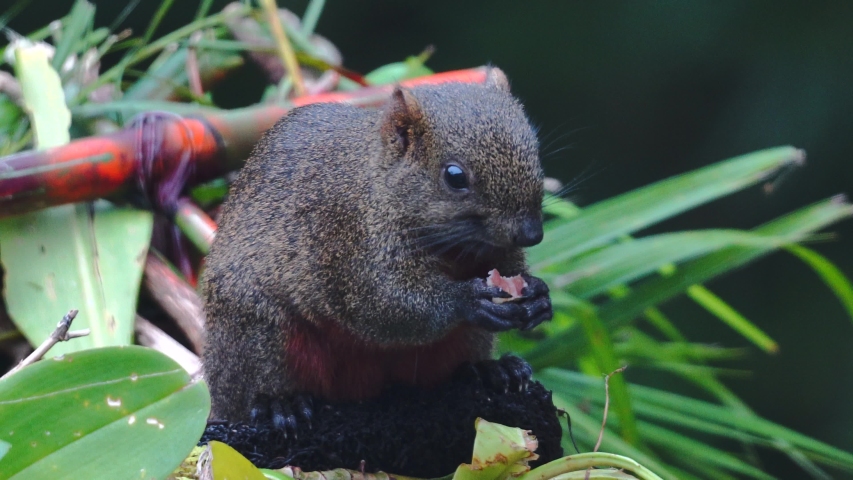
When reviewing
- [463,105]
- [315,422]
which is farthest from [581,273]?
[315,422]

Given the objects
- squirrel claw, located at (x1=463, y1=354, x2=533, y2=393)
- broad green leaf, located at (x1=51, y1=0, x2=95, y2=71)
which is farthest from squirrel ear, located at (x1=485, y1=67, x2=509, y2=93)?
broad green leaf, located at (x1=51, y1=0, x2=95, y2=71)

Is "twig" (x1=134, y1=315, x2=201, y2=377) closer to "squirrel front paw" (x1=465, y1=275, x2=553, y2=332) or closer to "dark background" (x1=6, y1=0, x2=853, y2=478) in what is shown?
"squirrel front paw" (x1=465, y1=275, x2=553, y2=332)

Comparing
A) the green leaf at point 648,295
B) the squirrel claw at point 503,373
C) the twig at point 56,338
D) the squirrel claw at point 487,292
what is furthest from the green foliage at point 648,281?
the twig at point 56,338

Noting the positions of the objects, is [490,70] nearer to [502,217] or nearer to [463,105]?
[463,105]

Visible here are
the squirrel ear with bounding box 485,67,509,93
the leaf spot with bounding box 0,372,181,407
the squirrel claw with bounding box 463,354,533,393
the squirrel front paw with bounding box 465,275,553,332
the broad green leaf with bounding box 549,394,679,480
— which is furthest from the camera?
the broad green leaf with bounding box 549,394,679,480

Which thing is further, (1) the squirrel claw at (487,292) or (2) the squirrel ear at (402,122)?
(2) the squirrel ear at (402,122)

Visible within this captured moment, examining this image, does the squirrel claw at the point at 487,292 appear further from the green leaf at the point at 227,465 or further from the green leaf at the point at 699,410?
the green leaf at the point at 699,410
